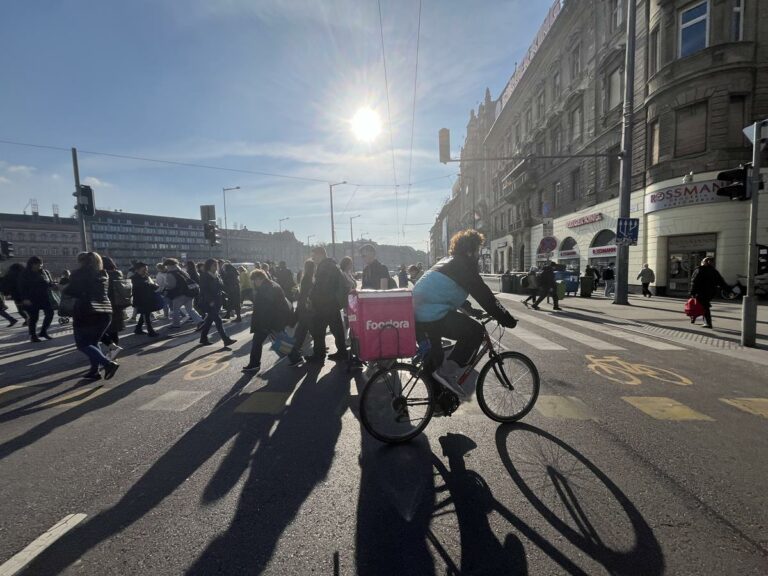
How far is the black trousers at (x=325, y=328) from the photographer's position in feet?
20.1

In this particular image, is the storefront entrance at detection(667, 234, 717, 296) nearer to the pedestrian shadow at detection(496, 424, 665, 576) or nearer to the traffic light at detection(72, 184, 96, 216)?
the pedestrian shadow at detection(496, 424, 665, 576)

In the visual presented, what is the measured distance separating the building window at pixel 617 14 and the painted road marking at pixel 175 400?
79.3 ft

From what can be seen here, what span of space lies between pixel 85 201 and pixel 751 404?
17.5m

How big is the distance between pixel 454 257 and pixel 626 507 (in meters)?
2.15

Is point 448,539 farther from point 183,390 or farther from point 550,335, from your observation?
point 550,335

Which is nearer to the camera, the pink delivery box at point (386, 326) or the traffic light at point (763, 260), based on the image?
the pink delivery box at point (386, 326)

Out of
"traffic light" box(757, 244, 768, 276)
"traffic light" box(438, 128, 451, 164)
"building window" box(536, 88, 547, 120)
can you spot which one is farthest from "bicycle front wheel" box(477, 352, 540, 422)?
"building window" box(536, 88, 547, 120)

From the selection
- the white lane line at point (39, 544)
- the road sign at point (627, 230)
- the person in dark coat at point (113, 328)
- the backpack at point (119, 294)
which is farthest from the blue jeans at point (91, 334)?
the road sign at point (627, 230)

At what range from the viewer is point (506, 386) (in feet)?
11.5

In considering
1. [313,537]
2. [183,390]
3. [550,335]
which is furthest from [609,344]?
[183,390]

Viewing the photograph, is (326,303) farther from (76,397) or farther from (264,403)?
(76,397)

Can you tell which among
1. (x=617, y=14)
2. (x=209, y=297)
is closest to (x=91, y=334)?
(x=209, y=297)

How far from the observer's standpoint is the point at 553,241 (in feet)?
46.9

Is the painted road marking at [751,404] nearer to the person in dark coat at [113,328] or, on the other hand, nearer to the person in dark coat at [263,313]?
the person in dark coat at [263,313]
